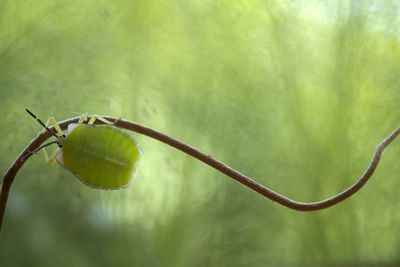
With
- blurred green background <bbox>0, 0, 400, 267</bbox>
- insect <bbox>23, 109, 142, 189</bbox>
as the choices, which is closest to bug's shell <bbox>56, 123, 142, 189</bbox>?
insect <bbox>23, 109, 142, 189</bbox>

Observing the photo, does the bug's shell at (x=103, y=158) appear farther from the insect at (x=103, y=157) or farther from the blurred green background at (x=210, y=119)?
the blurred green background at (x=210, y=119)

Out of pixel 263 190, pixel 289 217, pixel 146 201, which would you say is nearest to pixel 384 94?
pixel 289 217

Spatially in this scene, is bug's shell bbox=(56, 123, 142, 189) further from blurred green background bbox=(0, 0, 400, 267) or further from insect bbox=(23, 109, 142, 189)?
blurred green background bbox=(0, 0, 400, 267)

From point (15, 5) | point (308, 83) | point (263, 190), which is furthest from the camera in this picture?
point (308, 83)

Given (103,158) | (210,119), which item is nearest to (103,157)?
(103,158)

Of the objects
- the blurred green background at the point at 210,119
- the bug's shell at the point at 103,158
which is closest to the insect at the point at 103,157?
the bug's shell at the point at 103,158

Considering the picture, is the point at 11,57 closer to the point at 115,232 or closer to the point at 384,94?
the point at 115,232

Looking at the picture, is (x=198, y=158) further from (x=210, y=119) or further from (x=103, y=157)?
(x=210, y=119)
